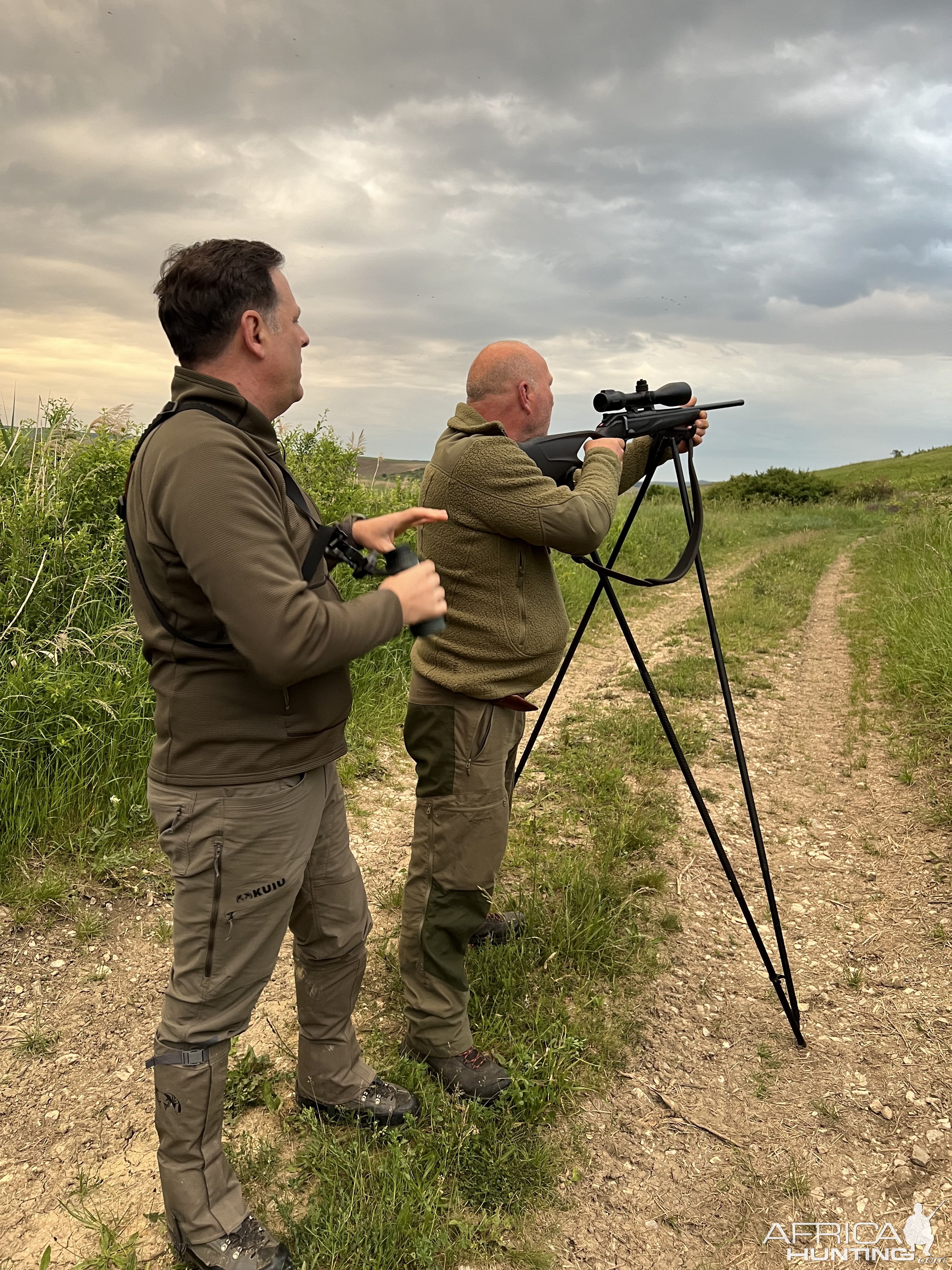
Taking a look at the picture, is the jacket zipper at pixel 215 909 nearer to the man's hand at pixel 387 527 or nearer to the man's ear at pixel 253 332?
the man's hand at pixel 387 527

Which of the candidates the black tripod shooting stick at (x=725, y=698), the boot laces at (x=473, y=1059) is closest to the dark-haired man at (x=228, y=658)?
the boot laces at (x=473, y=1059)

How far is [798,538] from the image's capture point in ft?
64.8

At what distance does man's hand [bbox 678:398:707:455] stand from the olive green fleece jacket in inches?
22.1

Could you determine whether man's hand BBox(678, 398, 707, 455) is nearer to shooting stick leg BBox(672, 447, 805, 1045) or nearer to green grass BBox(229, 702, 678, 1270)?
shooting stick leg BBox(672, 447, 805, 1045)

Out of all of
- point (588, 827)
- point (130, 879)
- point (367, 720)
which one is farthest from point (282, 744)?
point (367, 720)

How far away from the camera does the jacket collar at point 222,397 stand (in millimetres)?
1957

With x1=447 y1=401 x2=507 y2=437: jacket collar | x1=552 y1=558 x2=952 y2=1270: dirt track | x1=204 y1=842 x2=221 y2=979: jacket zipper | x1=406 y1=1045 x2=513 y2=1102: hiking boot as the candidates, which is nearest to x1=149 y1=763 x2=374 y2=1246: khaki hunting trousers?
x1=204 y1=842 x2=221 y2=979: jacket zipper

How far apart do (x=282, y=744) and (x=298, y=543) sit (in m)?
0.54

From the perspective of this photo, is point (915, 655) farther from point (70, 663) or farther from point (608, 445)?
point (70, 663)

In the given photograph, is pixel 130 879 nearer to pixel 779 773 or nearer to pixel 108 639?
pixel 108 639

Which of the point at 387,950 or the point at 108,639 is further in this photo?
the point at 108,639

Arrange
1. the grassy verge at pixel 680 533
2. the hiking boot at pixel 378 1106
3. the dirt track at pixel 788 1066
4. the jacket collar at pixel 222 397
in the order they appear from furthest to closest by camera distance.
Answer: the grassy verge at pixel 680 533 < the hiking boot at pixel 378 1106 < the dirt track at pixel 788 1066 < the jacket collar at pixel 222 397

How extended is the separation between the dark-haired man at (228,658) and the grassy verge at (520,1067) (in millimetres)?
288

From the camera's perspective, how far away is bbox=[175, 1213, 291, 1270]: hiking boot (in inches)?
86.1
